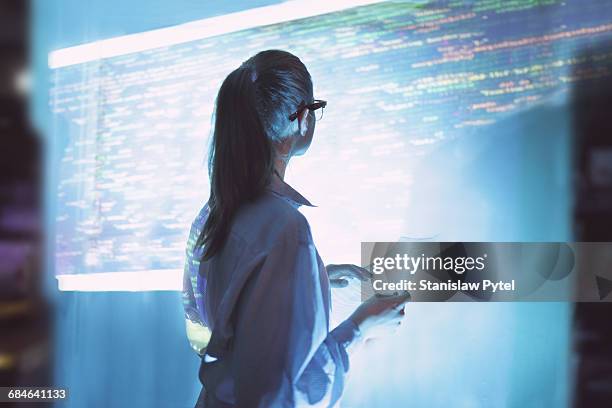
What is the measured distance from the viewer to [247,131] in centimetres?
144

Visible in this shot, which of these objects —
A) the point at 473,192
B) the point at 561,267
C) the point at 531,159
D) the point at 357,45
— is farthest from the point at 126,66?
the point at 561,267

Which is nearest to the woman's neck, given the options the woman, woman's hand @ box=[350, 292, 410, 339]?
the woman

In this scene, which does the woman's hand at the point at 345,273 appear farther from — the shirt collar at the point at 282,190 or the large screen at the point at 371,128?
the shirt collar at the point at 282,190

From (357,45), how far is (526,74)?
1.69 feet

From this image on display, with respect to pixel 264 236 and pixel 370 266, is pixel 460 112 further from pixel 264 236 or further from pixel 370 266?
pixel 264 236

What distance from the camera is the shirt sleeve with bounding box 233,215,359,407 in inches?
48.2

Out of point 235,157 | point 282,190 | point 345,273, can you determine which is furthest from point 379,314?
point 235,157

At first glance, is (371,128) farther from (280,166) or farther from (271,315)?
(271,315)

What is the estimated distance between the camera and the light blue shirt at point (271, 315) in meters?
1.23

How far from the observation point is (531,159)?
189cm

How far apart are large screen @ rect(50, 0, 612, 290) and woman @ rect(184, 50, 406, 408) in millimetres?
376

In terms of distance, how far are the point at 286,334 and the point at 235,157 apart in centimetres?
42

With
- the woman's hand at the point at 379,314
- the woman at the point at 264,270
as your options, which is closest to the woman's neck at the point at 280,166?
the woman at the point at 264,270

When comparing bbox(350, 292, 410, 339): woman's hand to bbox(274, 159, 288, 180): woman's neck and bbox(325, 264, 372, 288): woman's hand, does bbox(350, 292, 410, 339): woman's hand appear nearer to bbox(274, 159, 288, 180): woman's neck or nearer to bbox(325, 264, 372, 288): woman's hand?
bbox(325, 264, 372, 288): woman's hand
